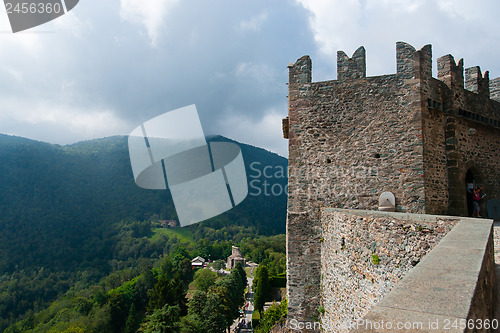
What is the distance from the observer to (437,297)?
1889 millimetres

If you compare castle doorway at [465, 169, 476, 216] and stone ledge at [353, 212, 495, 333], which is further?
castle doorway at [465, 169, 476, 216]

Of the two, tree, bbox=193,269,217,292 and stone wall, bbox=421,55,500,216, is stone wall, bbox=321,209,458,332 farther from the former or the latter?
tree, bbox=193,269,217,292

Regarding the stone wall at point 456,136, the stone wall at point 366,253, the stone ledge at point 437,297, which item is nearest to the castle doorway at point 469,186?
the stone wall at point 456,136

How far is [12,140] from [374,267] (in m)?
143

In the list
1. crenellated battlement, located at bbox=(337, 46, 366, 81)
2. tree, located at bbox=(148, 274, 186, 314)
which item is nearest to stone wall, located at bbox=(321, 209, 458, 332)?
crenellated battlement, located at bbox=(337, 46, 366, 81)

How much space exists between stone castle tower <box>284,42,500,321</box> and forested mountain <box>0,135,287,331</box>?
194 ft

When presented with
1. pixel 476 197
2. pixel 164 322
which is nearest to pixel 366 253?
pixel 476 197

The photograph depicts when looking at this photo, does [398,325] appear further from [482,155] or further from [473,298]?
[482,155]

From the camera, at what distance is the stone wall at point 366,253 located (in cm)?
432

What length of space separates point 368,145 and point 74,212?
111060 mm

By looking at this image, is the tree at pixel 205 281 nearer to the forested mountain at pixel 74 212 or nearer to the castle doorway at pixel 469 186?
the forested mountain at pixel 74 212

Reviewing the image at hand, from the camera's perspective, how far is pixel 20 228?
89938mm

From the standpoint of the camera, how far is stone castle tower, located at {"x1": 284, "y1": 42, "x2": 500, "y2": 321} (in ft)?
24.7

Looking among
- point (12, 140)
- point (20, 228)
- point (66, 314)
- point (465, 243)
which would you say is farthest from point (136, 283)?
point (12, 140)
